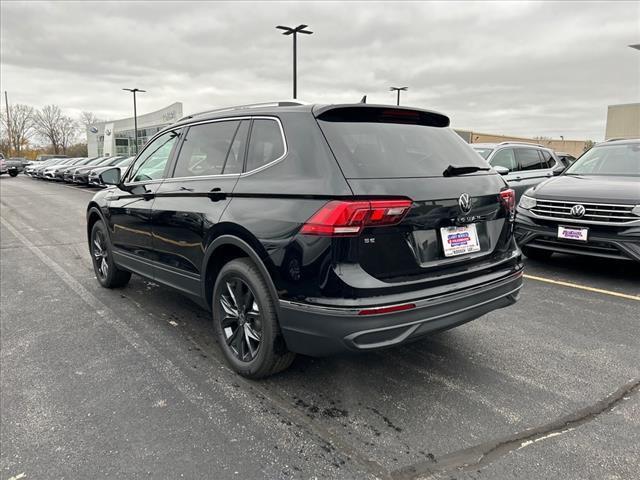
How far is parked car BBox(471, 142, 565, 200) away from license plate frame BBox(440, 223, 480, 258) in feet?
22.1

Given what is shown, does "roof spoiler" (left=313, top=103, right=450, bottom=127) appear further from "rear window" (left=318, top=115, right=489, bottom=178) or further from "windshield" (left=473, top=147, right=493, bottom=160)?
"windshield" (left=473, top=147, right=493, bottom=160)

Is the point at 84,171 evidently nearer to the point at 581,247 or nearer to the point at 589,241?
the point at 581,247

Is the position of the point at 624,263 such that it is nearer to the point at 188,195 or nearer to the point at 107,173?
the point at 188,195

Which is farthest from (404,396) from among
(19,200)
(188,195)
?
(19,200)

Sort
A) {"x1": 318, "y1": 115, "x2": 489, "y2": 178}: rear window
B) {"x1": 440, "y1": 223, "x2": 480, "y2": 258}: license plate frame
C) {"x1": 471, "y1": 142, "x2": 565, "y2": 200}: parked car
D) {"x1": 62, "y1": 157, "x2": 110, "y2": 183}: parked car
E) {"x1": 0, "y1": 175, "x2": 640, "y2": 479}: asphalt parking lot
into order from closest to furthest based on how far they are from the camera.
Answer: {"x1": 0, "y1": 175, "x2": 640, "y2": 479}: asphalt parking lot, {"x1": 318, "y1": 115, "x2": 489, "y2": 178}: rear window, {"x1": 440, "y1": 223, "x2": 480, "y2": 258}: license plate frame, {"x1": 471, "y1": 142, "x2": 565, "y2": 200}: parked car, {"x1": 62, "y1": 157, "x2": 110, "y2": 183}: parked car

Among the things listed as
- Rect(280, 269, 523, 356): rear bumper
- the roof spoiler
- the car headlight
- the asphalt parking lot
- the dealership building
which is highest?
the dealership building

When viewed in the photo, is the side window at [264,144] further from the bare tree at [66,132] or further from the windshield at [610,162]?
the bare tree at [66,132]

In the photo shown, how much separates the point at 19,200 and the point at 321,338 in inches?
640

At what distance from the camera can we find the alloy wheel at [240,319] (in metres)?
3.03

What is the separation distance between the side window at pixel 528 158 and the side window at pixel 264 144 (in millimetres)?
8387

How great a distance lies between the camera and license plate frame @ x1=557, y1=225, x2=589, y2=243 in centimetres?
527

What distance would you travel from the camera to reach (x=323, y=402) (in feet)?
9.34

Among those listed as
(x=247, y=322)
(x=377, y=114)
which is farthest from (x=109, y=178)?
(x=377, y=114)

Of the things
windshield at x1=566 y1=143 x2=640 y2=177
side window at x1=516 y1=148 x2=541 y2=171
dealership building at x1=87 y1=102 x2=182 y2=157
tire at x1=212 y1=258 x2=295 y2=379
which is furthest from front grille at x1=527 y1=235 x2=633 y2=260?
dealership building at x1=87 y1=102 x2=182 y2=157
